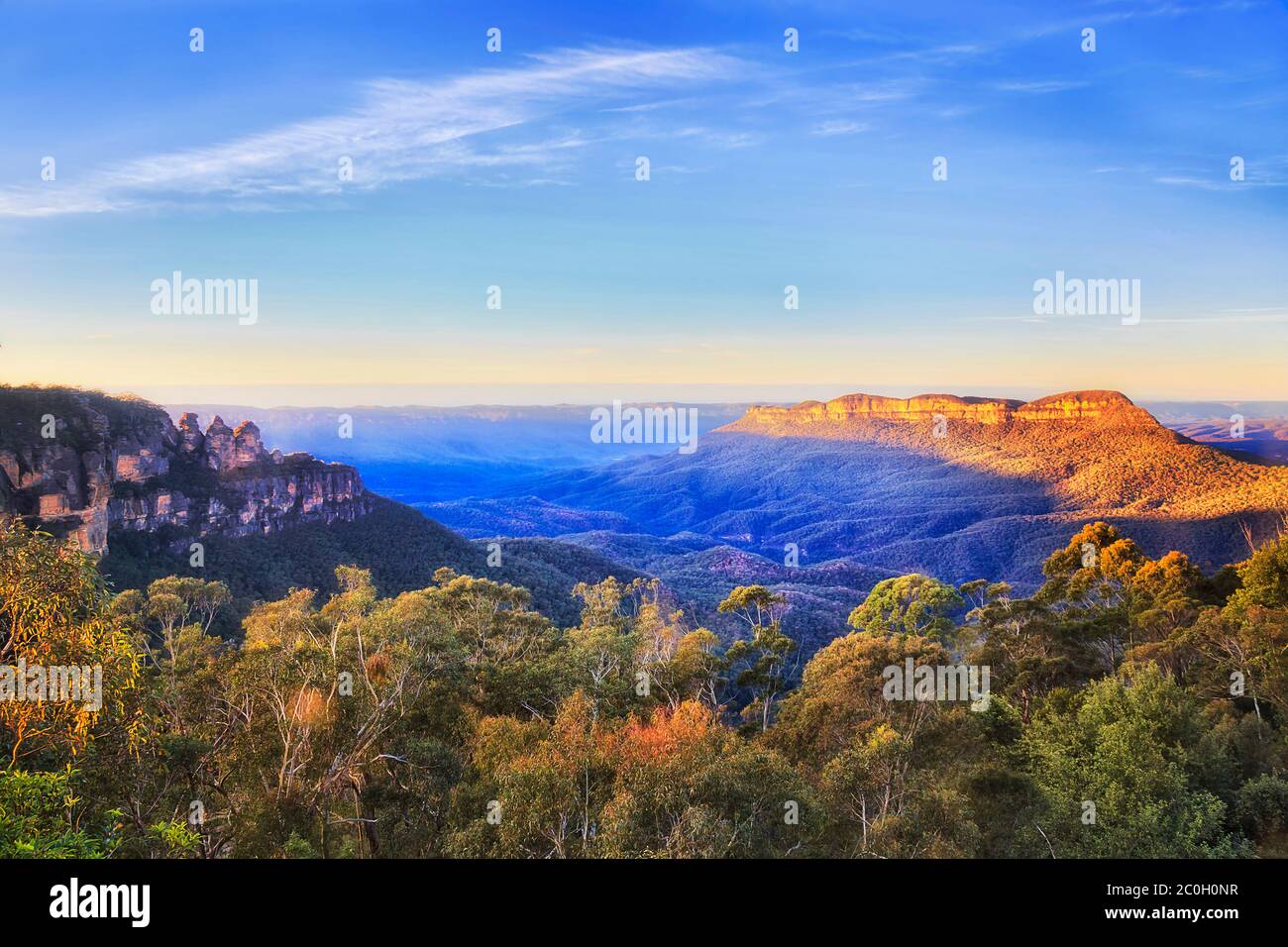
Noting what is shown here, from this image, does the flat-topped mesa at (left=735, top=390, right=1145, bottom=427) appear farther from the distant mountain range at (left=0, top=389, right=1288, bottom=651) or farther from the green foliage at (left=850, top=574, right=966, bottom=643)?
the green foliage at (left=850, top=574, right=966, bottom=643)

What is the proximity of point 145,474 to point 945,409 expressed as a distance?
106282 millimetres

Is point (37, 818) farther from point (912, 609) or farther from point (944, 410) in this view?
point (944, 410)

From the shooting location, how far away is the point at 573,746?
38.0 ft

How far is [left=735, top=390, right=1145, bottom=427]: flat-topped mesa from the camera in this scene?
283 feet

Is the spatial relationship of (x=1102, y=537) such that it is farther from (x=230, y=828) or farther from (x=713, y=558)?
(x=713, y=558)

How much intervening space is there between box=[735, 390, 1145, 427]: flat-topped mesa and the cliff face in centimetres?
8412

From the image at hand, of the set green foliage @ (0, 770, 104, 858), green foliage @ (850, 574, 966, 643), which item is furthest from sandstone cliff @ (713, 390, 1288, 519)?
green foliage @ (0, 770, 104, 858)

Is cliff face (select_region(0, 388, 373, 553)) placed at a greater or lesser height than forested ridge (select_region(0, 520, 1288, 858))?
greater

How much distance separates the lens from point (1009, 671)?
75.3 ft

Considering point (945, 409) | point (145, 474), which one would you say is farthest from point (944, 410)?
point (145, 474)

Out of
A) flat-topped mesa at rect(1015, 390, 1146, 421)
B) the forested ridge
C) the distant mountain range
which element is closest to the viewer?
the forested ridge

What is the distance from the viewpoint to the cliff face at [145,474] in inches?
1609

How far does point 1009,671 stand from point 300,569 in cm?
4090
